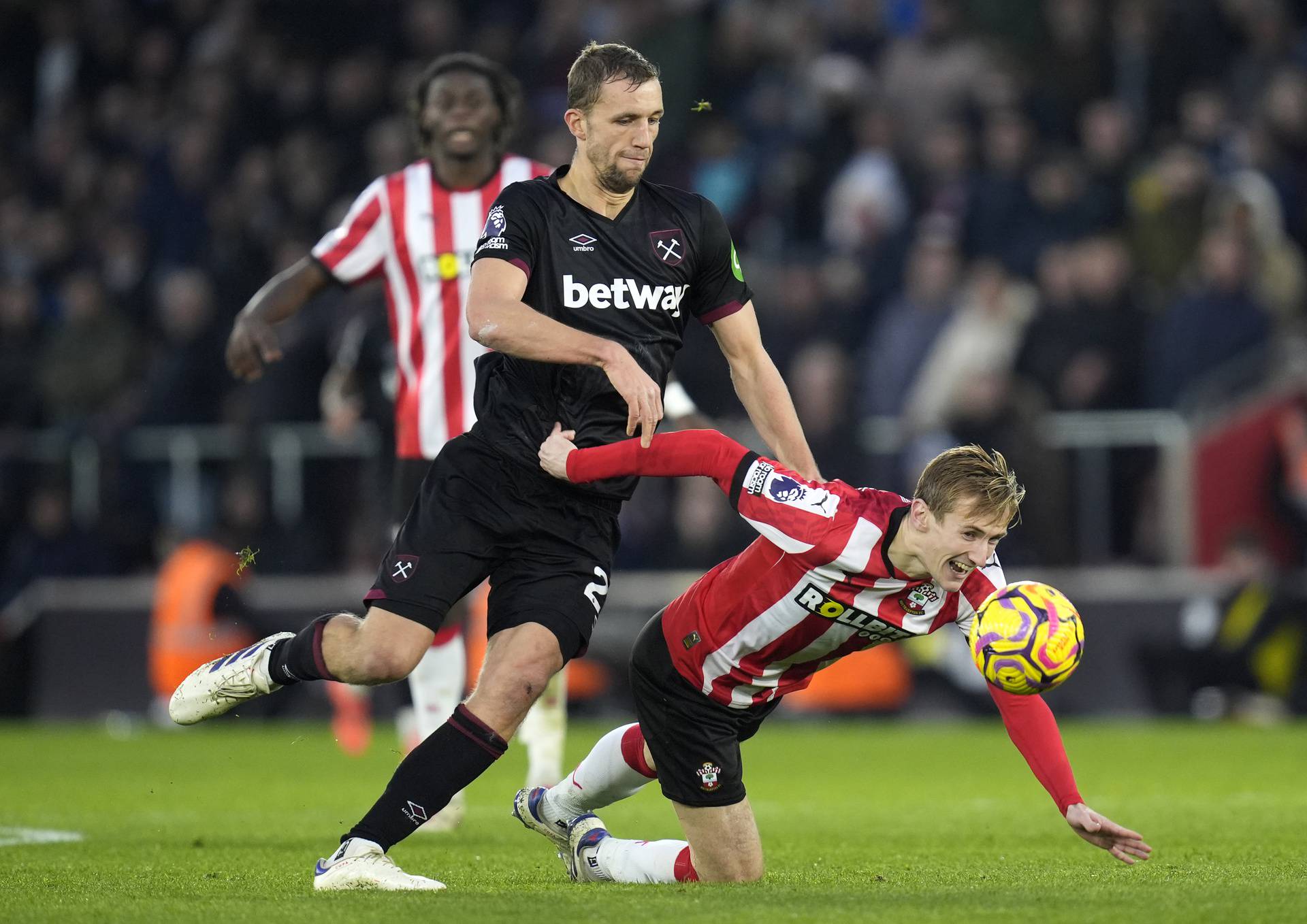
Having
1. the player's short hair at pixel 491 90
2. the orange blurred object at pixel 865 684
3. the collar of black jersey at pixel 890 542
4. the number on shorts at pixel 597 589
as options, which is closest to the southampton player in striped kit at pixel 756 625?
the collar of black jersey at pixel 890 542

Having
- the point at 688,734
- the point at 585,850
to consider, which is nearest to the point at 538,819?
the point at 585,850

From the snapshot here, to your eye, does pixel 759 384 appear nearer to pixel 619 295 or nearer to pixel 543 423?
pixel 619 295

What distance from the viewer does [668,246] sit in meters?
5.23

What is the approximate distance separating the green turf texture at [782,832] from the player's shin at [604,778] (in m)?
0.20

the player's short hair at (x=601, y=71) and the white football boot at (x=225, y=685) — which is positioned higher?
the player's short hair at (x=601, y=71)

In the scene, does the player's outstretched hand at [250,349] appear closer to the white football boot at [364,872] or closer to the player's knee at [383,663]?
the player's knee at [383,663]

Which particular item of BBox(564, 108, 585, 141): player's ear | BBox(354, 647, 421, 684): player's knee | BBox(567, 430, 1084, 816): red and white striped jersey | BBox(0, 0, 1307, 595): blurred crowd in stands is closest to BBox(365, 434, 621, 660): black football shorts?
BBox(354, 647, 421, 684): player's knee

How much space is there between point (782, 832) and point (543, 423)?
2329mm

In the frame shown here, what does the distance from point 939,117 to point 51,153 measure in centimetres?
802

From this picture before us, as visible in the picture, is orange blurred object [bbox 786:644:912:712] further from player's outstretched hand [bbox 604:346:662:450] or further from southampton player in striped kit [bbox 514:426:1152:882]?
player's outstretched hand [bbox 604:346:662:450]

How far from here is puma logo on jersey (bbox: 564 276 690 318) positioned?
514 centimetres

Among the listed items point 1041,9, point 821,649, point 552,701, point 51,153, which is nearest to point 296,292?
point 552,701

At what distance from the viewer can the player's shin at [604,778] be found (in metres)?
5.45

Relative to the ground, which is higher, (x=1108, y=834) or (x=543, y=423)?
(x=543, y=423)
